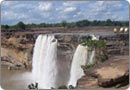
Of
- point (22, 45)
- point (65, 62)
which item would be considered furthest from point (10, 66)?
point (65, 62)

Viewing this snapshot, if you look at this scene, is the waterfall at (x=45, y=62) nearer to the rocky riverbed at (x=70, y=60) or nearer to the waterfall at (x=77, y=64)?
the rocky riverbed at (x=70, y=60)

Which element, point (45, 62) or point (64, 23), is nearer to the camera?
point (64, 23)

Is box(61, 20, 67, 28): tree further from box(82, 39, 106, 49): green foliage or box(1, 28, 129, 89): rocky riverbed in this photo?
box(82, 39, 106, 49): green foliage

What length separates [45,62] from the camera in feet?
13.4

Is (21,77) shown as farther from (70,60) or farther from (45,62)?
(70,60)

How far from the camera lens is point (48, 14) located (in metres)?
3.99

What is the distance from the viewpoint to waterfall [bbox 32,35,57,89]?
4.05 metres

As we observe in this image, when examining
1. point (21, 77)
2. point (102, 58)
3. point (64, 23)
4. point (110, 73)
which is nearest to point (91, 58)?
point (102, 58)

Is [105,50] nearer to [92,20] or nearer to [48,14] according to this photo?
[92,20]

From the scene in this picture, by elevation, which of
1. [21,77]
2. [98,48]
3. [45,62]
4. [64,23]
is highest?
[64,23]

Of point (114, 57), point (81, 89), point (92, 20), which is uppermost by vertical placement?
point (92, 20)

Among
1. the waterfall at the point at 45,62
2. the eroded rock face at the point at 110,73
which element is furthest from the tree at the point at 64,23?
the eroded rock face at the point at 110,73

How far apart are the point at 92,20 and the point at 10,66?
2.66 ft

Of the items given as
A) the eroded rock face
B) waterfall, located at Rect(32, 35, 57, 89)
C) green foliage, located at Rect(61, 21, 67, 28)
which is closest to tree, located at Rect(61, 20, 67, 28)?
green foliage, located at Rect(61, 21, 67, 28)
